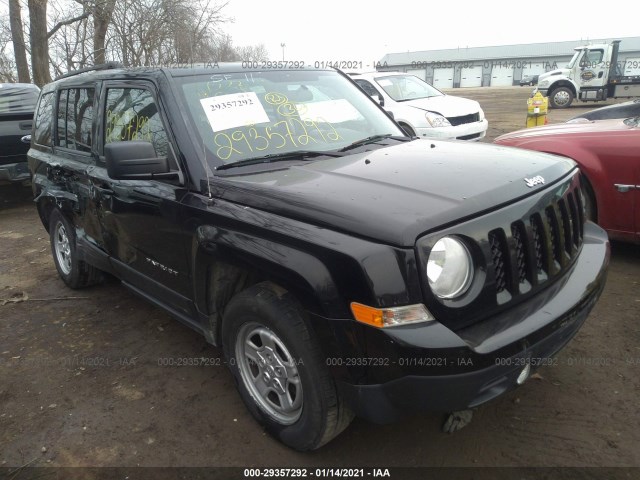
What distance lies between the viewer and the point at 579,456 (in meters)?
2.33

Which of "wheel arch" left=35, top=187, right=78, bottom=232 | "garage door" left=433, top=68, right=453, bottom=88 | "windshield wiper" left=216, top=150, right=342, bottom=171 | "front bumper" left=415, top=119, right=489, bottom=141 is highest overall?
"garage door" left=433, top=68, right=453, bottom=88

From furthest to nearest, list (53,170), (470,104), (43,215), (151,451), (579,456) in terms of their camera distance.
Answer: (470,104) → (43,215) → (53,170) → (151,451) → (579,456)

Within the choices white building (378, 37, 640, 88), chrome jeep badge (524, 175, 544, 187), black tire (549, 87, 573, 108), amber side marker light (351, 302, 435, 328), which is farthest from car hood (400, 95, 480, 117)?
white building (378, 37, 640, 88)

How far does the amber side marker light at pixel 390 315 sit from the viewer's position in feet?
6.05

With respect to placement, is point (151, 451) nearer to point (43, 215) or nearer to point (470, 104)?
point (43, 215)

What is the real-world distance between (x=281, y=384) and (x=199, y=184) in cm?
112

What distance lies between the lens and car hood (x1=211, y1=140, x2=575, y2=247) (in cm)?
194

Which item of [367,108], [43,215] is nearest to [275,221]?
[367,108]

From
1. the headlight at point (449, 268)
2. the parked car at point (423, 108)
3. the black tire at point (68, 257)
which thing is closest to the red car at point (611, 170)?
the headlight at point (449, 268)

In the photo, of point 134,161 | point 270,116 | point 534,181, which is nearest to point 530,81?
point 270,116

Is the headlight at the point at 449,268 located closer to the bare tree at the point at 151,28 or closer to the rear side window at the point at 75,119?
the rear side window at the point at 75,119

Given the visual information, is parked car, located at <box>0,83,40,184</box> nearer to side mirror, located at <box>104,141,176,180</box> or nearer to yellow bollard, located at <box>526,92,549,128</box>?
side mirror, located at <box>104,141,176,180</box>

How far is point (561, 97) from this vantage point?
20.5m

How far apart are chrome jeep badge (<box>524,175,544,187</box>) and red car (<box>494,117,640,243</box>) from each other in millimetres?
2129
